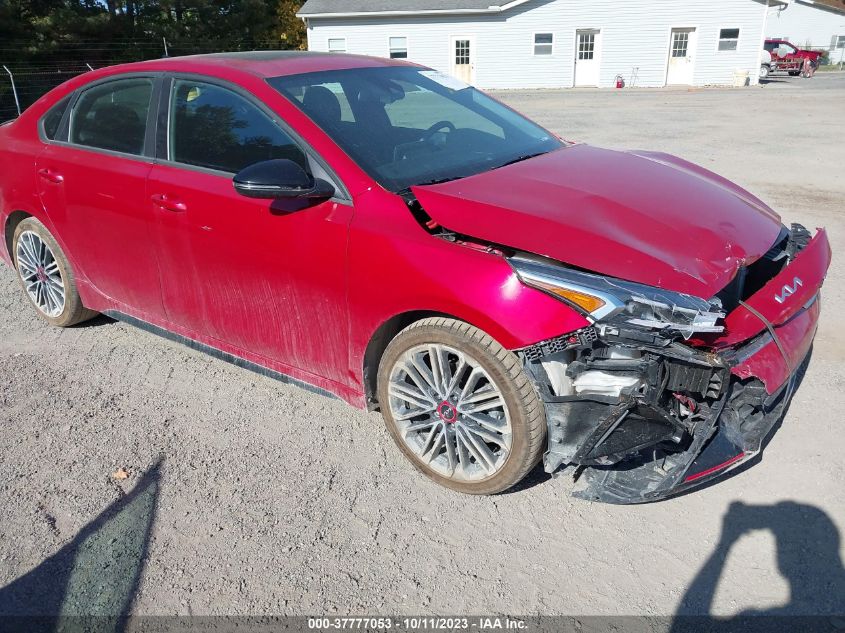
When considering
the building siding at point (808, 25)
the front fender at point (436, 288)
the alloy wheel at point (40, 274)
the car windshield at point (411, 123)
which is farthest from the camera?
the building siding at point (808, 25)

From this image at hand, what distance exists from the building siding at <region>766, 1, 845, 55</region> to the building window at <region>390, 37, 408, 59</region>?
82.4 feet

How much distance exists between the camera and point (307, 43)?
32.5 metres

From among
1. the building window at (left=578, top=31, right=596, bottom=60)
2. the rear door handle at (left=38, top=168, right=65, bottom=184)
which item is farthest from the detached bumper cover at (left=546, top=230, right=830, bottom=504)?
the building window at (left=578, top=31, right=596, bottom=60)

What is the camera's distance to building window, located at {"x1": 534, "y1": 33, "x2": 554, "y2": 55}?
29172 mm

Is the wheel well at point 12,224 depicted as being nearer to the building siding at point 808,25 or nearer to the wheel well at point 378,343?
the wheel well at point 378,343

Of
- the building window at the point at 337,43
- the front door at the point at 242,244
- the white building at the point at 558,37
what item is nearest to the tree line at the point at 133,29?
the building window at the point at 337,43

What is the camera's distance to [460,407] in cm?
298

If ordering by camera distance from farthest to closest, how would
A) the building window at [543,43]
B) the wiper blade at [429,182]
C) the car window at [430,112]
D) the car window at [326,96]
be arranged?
the building window at [543,43]
the car window at [430,112]
the car window at [326,96]
the wiper blade at [429,182]

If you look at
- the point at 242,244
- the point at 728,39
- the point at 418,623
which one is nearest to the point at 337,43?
the point at 728,39

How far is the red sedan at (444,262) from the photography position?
267cm

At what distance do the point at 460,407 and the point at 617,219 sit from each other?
1037mm

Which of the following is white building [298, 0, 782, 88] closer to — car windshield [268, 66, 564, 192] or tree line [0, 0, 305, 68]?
tree line [0, 0, 305, 68]

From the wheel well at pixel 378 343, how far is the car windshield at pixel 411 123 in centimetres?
58

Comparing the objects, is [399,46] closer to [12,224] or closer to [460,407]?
[12,224]
